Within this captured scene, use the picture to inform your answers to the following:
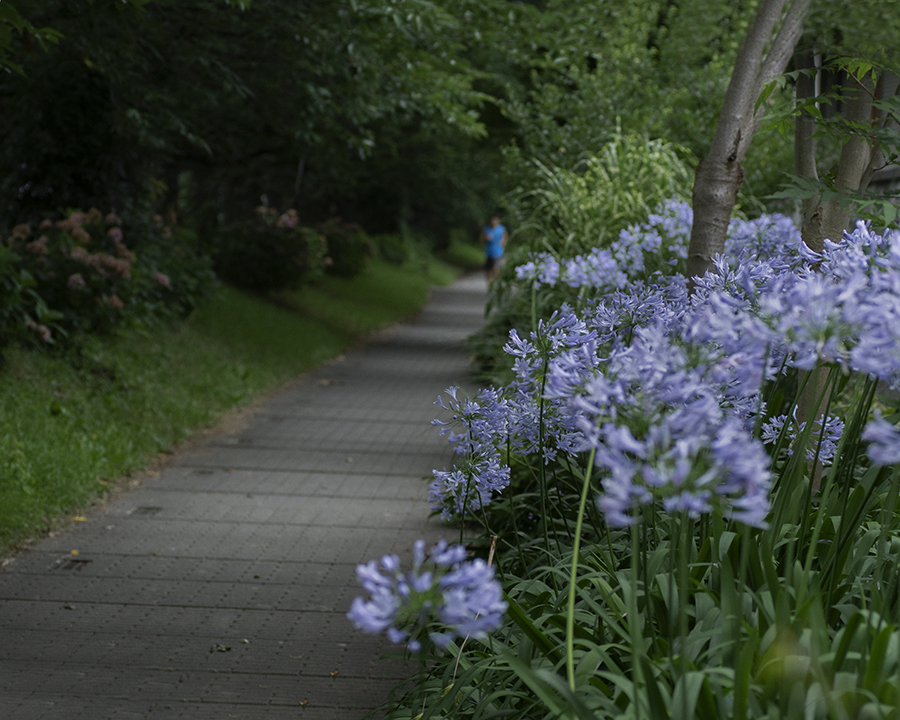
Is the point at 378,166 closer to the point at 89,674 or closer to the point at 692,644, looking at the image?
the point at 89,674

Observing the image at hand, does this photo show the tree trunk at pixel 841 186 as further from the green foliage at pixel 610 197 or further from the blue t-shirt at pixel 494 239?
the blue t-shirt at pixel 494 239

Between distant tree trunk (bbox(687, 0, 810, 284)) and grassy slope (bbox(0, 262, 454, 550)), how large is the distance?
3706 millimetres

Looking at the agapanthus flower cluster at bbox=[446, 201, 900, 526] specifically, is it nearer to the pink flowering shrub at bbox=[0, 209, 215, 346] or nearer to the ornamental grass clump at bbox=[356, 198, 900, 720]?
the ornamental grass clump at bbox=[356, 198, 900, 720]

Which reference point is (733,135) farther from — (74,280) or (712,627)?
(74,280)

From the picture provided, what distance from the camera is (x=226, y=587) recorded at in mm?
4266

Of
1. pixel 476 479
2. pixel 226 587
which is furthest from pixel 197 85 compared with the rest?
pixel 476 479

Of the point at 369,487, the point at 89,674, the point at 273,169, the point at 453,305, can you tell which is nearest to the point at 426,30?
the point at 369,487

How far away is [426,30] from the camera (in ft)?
26.5

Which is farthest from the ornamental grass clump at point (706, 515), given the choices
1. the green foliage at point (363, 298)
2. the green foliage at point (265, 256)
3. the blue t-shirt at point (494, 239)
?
the blue t-shirt at point (494, 239)

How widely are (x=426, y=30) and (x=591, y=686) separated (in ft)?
23.2

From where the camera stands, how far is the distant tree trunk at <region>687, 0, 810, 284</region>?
4066 mm

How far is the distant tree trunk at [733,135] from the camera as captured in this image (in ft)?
13.3

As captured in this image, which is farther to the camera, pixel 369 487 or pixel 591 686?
pixel 369 487

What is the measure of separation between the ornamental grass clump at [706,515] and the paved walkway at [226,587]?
2.01ft
